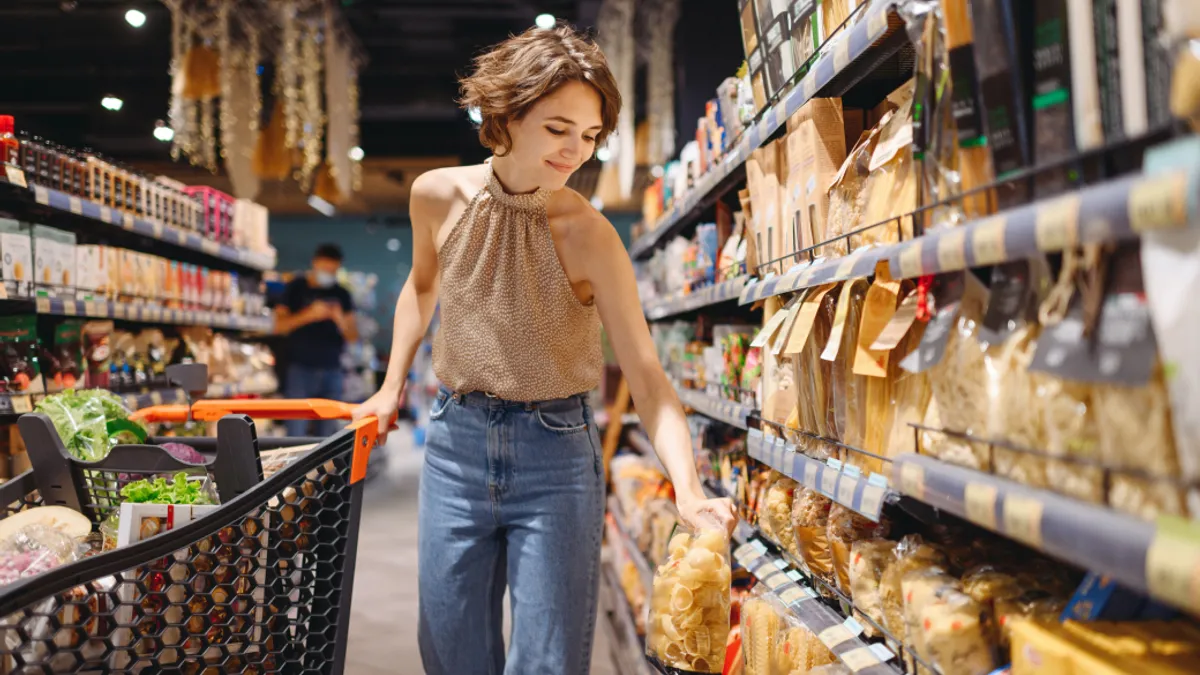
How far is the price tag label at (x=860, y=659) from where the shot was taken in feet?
4.52

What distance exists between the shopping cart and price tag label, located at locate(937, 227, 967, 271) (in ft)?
3.18

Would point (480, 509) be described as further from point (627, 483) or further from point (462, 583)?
point (627, 483)

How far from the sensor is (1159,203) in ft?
2.25

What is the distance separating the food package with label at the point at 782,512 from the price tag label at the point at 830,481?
15.8 inches

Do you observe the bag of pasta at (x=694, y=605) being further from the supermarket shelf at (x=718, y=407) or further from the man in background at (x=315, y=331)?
the man in background at (x=315, y=331)

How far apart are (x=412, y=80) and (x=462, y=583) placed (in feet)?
30.3

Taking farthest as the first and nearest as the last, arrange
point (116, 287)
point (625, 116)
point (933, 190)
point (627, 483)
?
1. point (625, 116)
2. point (627, 483)
3. point (116, 287)
4. point (933, 190)

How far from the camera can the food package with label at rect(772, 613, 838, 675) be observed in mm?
1609

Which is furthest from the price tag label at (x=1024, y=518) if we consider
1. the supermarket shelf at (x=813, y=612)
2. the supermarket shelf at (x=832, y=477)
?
the supermarket shelf at (x=813, y=612)

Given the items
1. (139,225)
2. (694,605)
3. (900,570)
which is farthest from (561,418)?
(139,225)

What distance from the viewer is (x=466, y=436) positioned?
1.71 m

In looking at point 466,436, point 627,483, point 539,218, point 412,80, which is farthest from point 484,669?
point 412,80

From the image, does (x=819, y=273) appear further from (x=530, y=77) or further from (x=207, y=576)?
(x=207, y=576)

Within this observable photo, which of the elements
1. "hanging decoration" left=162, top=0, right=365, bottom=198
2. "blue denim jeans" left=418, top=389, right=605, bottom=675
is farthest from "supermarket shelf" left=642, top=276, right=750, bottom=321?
"hanging decoration" left=162, top=0, right=365, bottom=198
